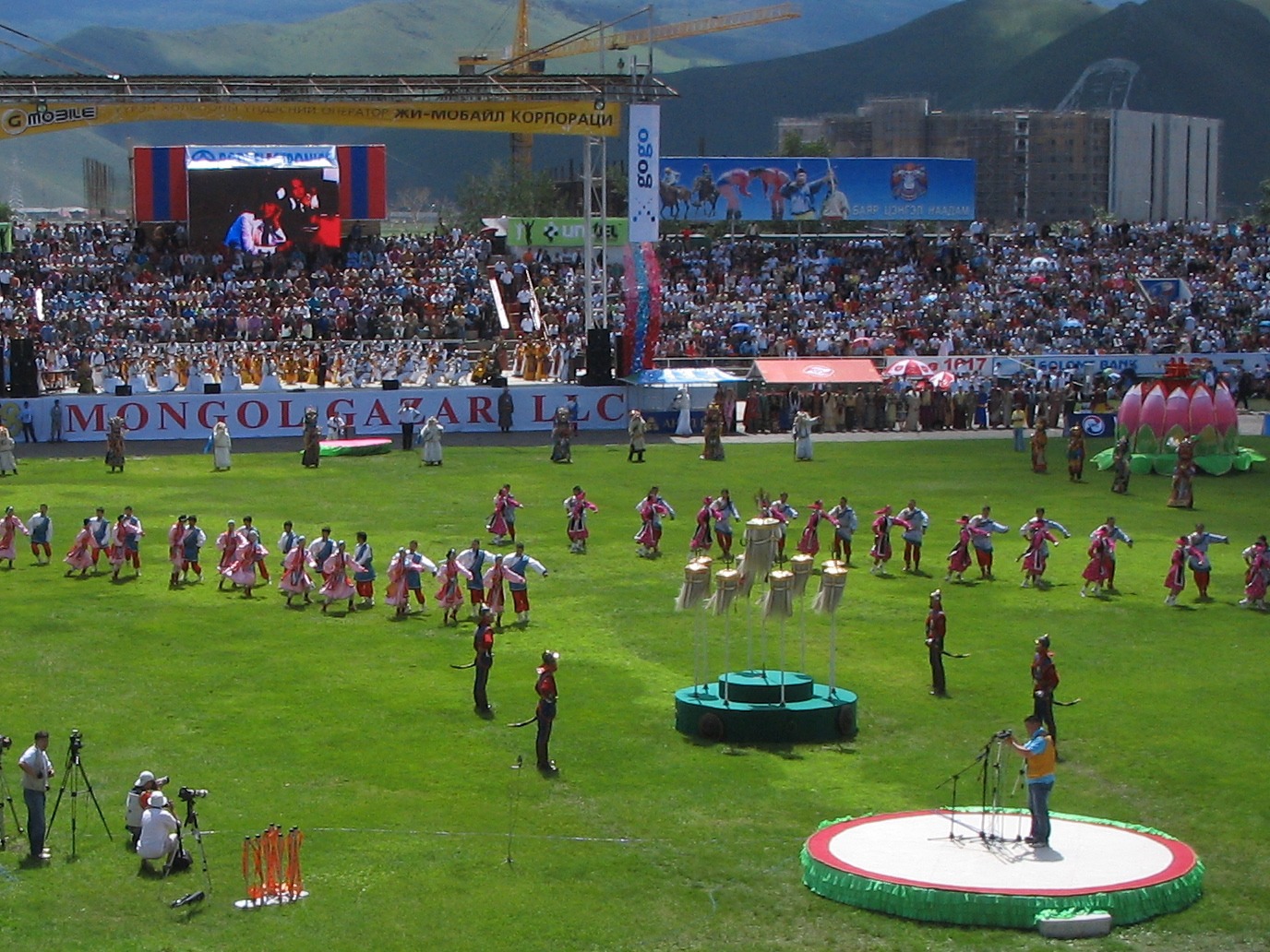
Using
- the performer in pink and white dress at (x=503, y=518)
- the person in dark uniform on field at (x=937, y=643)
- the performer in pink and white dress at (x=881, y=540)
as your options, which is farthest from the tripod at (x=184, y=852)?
the performer in pink and white dress at (x=881, y=540)

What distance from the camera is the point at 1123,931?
54.1 ft

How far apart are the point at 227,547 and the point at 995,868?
707 inches

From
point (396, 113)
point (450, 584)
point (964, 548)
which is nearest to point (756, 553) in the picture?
point (450, 584)

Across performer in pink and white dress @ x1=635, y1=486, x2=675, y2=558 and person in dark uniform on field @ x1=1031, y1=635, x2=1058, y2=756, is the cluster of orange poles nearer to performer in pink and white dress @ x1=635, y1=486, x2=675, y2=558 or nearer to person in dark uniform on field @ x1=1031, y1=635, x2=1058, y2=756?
person in dark uniform on field @ x1=1031, y1=635, x2=1058, y2=756

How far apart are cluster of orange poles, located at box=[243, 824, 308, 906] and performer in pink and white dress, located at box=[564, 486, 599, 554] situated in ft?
57.7

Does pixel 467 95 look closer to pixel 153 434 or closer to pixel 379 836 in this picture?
pixel 153 434

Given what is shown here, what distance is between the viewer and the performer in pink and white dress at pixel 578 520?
115ft

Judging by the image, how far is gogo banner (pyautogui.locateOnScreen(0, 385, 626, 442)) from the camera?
171 ft

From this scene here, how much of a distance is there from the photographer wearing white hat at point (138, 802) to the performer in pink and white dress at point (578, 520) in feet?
54.4

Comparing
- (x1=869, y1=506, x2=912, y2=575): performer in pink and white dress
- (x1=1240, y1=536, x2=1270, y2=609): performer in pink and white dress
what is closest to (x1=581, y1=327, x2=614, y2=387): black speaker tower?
(x1=869, y1=506, x2=912, y2=575): performer in pink and white dress

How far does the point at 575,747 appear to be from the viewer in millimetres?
22438

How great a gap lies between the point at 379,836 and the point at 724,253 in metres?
54.8

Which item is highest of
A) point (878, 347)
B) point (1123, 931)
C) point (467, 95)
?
point (467, 95)

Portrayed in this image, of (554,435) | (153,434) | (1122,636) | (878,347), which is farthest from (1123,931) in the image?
(878,347)
